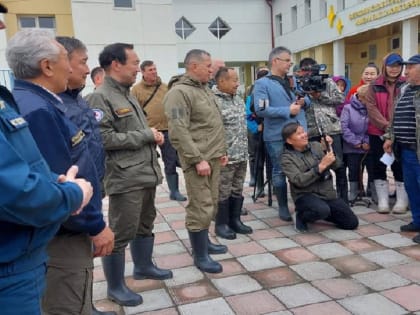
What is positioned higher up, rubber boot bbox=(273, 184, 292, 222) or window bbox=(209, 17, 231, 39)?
window bbox=(209, 17, 231, 39)

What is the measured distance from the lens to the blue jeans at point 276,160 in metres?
4.13

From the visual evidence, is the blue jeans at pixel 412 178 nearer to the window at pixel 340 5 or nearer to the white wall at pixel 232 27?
the window at pixel 340 5

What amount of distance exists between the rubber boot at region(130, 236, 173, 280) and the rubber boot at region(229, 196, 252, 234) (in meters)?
1.11

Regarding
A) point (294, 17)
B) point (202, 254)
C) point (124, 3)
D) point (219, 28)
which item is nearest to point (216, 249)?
point (202, 254)

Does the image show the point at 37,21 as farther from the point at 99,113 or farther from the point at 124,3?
the point at 99,113

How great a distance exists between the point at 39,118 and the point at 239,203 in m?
2.71

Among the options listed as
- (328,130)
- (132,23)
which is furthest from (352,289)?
(132,23)

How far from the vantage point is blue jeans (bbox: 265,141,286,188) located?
13.6ft

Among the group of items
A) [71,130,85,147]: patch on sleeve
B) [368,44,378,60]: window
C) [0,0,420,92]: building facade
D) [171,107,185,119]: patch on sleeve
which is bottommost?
[71,130,85,147]: patch on sleeve

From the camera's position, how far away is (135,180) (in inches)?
101

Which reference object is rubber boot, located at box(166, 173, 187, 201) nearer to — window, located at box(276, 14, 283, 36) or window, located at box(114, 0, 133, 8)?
window, located at box(114, 0, 133, 8)

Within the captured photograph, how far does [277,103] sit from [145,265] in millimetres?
2096

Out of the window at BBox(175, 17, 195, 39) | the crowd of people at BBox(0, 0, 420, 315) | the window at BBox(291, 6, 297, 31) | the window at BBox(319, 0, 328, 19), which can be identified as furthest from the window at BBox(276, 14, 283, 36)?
the crowd of people at BBox(0, 0, 420, 315)

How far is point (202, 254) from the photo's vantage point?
3.18 m
